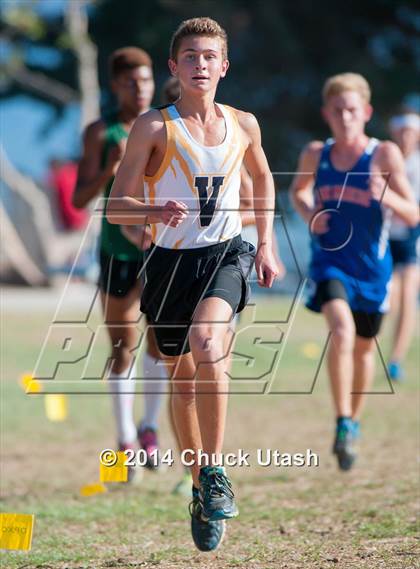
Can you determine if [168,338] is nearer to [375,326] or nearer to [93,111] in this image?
[375,326]

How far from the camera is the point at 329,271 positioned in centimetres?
642

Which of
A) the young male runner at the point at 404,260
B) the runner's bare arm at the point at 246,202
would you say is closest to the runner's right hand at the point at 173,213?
the runner's bare arm at the point at 246,202

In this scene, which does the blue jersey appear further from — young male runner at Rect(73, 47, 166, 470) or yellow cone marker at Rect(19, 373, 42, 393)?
yellow cone marker at Rect(19, 373, 42, 393)

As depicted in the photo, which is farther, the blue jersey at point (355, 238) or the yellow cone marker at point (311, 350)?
the yellow cone marker at point (311, 350)

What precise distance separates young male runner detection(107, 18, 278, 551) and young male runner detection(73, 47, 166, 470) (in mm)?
1688

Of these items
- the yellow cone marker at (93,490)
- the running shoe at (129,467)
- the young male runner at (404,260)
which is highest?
the young male runner at (404,260)

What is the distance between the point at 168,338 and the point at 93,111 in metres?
18.5

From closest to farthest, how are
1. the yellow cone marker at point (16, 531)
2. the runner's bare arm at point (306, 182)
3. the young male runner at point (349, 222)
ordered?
the yellow cone marker at point (16, 531)
the young male runner at point (349, 222)
the runner's bare arm at point (306, 182)

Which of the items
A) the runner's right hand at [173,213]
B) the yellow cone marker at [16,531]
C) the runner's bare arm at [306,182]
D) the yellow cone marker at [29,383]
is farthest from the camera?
the runner's bare arm at [306,182]

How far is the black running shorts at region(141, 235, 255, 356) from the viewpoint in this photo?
4.45 m

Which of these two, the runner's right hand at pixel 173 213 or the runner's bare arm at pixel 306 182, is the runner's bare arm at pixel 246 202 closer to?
the runner's bare arm at pixel 306 182

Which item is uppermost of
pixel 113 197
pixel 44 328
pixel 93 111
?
pixel 93 111

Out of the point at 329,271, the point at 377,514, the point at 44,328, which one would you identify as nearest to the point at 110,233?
the point at 329,271

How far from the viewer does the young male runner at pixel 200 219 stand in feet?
14.0
